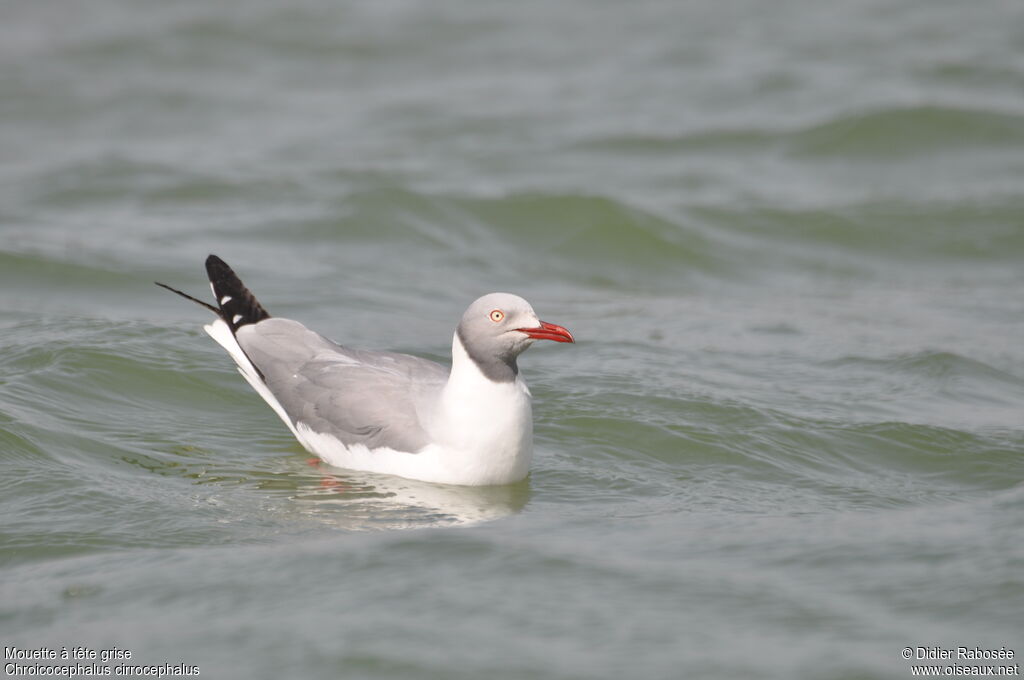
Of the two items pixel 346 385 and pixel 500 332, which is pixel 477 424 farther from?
pixel 346 385

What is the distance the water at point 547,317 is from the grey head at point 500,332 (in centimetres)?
68

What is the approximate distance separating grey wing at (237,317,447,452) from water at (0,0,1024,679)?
0.28 metres

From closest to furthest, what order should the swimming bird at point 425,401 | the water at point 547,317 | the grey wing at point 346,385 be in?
the water at point 547,317, the swimming bird at point 425,401, the grey wing at point 346,385

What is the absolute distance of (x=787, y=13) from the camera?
21.0 meters

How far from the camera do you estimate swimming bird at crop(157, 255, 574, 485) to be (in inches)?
275

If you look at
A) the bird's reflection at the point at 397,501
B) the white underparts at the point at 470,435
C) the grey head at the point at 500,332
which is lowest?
the bird's reflection at the point at 397,501

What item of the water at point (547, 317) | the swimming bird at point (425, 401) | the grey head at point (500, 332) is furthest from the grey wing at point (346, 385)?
the grey head at point (500, 332)

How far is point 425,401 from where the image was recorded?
7.26 meters

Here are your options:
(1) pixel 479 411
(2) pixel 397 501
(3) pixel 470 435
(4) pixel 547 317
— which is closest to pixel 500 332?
(1) pixel 479 411

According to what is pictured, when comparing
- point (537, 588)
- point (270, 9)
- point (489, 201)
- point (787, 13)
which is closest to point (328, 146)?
point (489, 201)

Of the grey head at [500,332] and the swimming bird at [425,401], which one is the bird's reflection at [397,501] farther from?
the grey head at [500,332]

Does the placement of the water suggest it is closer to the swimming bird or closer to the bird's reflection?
the bird's reflection

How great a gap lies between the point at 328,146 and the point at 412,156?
1046 millimetres

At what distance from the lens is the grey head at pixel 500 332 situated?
6875mm
